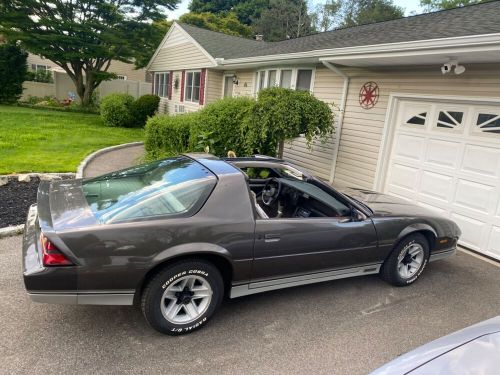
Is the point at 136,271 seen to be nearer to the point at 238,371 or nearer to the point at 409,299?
the point at 238,371

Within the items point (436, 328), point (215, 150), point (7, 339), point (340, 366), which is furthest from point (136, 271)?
point (215, 150)

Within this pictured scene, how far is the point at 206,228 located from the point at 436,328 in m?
2.45

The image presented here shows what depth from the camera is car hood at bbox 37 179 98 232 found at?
273cm

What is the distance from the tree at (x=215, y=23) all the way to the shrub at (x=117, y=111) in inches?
908

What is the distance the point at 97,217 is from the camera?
2.83 metres

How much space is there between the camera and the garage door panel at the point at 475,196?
551 centimetres

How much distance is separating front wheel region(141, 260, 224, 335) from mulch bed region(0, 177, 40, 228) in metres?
3.29

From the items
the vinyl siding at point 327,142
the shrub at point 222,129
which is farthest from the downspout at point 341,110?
the shrub at point 222,129

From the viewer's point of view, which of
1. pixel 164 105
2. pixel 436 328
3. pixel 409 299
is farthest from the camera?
pixel 164 105

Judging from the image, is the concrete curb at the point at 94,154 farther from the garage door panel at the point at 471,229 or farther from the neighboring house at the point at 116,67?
the neighboring house at the point at 116,67

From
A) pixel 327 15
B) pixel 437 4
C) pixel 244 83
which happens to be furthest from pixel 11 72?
pixel 437 4

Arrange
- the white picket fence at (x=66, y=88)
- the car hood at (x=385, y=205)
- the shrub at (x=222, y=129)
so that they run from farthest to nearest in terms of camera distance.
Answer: the white picket fence at (x=66, y=88) → the shrub at (x=222, y=129) → the car hood at (x=385, y=205)

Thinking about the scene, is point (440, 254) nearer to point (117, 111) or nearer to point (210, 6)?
point (117, 111)

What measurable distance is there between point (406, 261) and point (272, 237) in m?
1.98
